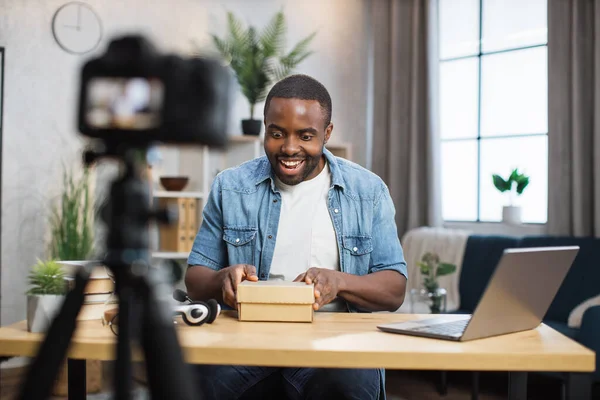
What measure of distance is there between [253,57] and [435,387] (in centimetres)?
227

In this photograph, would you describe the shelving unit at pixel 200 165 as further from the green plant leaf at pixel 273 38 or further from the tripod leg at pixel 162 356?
the tripod leg at pixel 162 356

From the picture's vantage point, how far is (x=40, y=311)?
1522mm

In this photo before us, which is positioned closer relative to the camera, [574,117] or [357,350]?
[357,350]

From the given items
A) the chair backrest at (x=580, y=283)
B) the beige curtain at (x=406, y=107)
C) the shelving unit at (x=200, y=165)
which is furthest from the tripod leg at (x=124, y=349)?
the beige curtain at (x=406, y=107)

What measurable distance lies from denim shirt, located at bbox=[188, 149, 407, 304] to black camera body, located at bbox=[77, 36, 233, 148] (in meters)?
1.16

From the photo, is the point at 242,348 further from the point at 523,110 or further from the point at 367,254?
the point at 523,110

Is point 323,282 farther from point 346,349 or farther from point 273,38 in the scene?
point 273,38

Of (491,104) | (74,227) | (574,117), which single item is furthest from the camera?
(491,104)

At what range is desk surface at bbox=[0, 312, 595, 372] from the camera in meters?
1.32

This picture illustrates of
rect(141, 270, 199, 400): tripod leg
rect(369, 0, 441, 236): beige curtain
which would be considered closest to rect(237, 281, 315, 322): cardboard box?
rect(141, 270, 199, 400): tripod leg

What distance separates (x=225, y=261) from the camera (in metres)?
2.09

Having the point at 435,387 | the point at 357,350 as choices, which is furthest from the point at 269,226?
the point at 435,387

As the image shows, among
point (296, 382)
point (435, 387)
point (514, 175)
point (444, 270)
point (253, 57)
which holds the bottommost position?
point (435, 387)

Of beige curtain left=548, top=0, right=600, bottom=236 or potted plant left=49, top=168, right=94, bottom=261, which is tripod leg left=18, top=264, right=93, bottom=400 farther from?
beige curtain left=548, top=0, right=600, bottom=236
